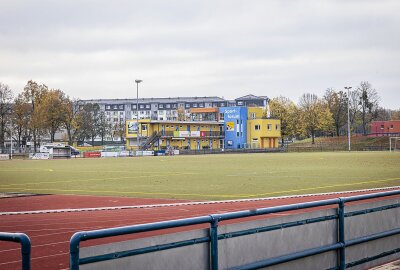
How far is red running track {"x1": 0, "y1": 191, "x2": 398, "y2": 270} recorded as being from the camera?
10.9 m

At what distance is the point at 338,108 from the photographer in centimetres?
14275

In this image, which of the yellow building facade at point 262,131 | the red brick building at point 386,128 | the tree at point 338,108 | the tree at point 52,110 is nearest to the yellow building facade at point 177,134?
the yellow building facade at point 262,131

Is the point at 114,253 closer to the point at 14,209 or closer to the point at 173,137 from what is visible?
the point at 14,209

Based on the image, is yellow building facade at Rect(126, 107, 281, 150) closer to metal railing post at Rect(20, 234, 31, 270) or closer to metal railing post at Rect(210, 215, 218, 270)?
metal railing post at Rect(210, 215, 218, 270)

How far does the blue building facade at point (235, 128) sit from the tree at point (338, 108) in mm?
26291

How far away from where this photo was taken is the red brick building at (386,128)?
441 feet

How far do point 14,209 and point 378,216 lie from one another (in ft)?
48.6

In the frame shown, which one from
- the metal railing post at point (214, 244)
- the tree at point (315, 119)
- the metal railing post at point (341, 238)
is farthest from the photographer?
the tree at point (315, 119)

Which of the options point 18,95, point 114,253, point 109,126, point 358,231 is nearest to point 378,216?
point 358,231

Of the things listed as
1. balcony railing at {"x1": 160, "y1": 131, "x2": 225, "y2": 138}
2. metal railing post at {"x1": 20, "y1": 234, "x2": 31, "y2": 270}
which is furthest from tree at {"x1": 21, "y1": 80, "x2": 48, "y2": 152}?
metal railing post at {"x1": 20, "y1": 234, "x2": 31, "y2": 270}

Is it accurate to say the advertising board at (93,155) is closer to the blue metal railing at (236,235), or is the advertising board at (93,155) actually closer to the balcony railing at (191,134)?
the balcony railing at (191,134)

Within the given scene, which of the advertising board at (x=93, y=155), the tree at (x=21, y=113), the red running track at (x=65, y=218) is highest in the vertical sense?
the tree at (x=21, y=113)

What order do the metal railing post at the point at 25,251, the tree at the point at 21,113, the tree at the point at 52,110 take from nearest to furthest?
the metal railing post at the point at 25,251
the tree at the point at 21,113
the tree at the point at 52,110

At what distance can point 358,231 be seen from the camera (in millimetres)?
9844
